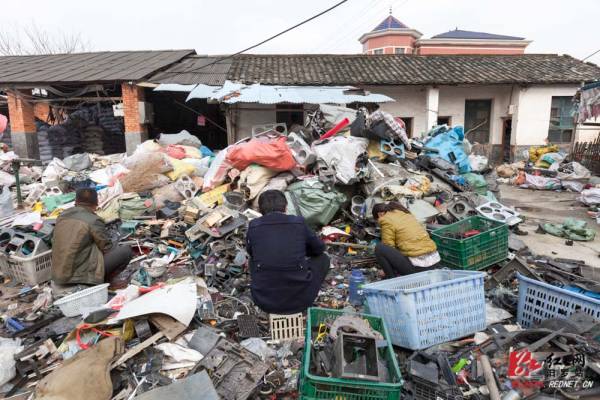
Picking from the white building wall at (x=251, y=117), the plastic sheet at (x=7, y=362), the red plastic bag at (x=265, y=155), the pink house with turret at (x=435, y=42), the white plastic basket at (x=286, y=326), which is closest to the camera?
the plastic sheet at (x=7, y=362)

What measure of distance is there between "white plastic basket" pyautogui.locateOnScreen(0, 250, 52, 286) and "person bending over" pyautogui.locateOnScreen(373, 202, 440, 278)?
378cm

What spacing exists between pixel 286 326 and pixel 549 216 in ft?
22.3

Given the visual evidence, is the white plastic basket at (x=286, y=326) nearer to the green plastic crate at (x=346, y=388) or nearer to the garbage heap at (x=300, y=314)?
the garbage heap at (x=300, y=314)

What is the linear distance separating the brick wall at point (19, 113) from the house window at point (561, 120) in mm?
18453

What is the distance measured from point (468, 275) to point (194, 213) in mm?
3788

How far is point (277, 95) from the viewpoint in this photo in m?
9.43

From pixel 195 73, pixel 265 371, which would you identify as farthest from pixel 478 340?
pixel 195 73

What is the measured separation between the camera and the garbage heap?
2.39 meters

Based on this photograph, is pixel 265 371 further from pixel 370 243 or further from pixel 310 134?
pixel 310 134

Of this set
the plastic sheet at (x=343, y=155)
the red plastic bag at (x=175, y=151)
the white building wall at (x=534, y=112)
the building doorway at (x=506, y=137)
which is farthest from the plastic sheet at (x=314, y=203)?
the building doorway at (x=506, y=137)

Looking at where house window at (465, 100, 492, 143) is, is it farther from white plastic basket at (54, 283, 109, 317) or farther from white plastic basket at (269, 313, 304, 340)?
white plastic basket at (54, 283, 109, 317)

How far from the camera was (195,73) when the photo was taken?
12.2m

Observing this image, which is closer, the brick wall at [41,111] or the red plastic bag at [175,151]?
the red plastic bag at [175,151]

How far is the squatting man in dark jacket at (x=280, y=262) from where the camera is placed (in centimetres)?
295
